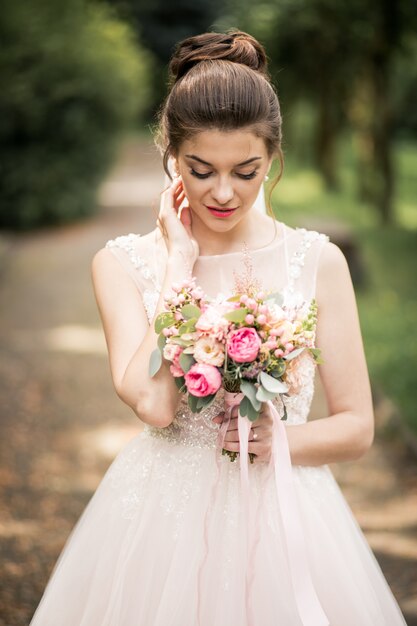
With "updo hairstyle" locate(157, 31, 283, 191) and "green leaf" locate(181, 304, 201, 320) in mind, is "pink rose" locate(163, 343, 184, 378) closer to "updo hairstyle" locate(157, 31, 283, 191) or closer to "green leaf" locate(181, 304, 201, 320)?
"green leaf" locate(181, 304, 201, 320)

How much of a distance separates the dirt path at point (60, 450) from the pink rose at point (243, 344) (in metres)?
1.27

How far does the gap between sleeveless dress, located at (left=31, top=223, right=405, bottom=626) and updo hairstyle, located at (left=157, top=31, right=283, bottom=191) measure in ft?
1.31

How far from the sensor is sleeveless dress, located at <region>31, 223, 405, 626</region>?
92.9 inches

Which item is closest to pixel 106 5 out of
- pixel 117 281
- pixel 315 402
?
pixel 315 402

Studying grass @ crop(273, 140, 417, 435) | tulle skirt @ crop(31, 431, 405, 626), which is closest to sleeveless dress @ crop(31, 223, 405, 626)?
tulle skirt @ crop(31, 431, 405, 626)

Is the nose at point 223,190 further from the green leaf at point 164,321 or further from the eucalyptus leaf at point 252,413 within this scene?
the eucalyptus leaf at point 252,413

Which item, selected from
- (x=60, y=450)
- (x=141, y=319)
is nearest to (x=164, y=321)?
(x=141, y=319)

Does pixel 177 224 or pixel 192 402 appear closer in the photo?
pixel 192 402

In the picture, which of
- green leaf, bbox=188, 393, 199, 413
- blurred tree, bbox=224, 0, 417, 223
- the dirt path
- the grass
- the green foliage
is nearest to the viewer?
green leaf, bbox=188, 393, 199, 413

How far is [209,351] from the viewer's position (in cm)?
211

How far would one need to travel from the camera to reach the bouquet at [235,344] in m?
2.08

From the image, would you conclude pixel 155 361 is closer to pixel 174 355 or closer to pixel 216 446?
pixel 174 355

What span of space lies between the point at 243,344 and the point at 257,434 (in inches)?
15.0

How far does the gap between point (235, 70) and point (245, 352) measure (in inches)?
35.6
